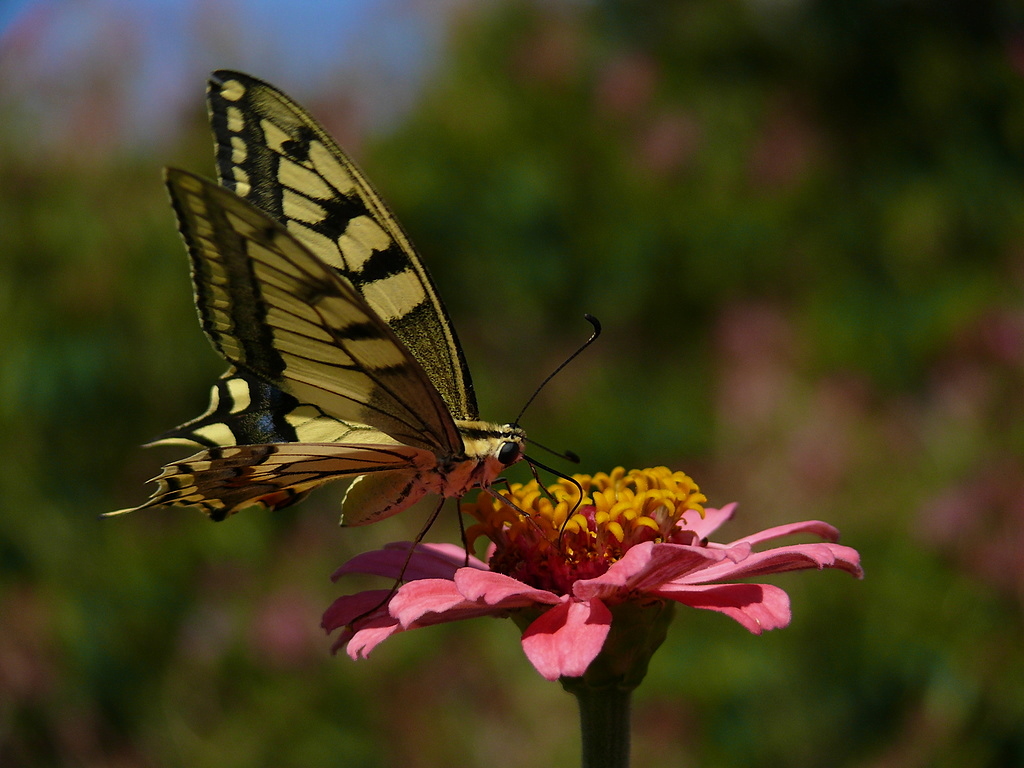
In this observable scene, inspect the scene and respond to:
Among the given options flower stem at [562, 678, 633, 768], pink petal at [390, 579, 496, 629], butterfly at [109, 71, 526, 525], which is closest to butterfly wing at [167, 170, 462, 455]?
butterfly at [109, 71, 526, 525]

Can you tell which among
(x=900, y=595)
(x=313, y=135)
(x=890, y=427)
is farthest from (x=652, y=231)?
(x=313, y=135)

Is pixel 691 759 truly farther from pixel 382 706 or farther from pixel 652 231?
pixel 652 231

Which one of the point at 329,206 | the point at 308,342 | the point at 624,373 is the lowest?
the point at 624,373

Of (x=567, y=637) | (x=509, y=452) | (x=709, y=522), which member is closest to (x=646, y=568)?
(x=567, y=637)

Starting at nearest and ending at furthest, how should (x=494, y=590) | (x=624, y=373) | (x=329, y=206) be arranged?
1. (x=494, y=590)
2. (x=329, y=206)
3. (x=624, y=373)

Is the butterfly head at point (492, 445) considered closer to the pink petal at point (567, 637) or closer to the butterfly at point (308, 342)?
the butterfly at point (308, 342)

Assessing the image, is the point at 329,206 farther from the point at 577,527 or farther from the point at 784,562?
the point at 784,562
